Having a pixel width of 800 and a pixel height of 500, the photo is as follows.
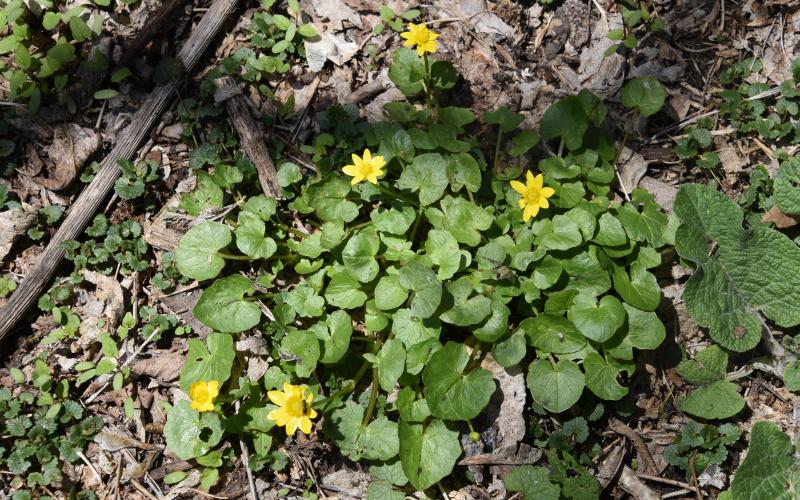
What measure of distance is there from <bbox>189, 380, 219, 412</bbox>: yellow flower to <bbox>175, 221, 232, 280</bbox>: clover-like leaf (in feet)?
2.14

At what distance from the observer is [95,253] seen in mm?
3604

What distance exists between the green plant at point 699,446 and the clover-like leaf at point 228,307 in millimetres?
2208

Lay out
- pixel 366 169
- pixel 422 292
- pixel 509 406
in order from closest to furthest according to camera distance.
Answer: pixel 422 292 < pixel 366 169 < pixel 509 406

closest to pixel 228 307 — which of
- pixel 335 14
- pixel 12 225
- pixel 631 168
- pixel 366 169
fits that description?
pixel 366 169

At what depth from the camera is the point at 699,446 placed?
3256 millimetres

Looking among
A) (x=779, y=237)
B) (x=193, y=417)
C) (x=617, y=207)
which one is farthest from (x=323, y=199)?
(x=779, y=237)

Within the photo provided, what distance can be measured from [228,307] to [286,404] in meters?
0.72

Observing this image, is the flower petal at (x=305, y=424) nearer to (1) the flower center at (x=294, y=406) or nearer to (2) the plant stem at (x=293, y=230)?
(1) the flower center at (x=294, y=406)

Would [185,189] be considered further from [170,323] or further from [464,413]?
[464,413]

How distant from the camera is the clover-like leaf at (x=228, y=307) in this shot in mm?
3223

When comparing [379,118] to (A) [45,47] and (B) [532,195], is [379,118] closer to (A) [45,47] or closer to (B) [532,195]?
(B) [532,195]

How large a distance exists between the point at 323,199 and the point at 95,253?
1344mm

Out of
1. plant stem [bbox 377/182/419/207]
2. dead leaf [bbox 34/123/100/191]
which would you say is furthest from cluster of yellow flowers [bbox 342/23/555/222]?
dead leaf [bbox 34/123/100/191]

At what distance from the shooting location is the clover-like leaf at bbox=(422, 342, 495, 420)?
296 centimetres
